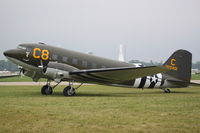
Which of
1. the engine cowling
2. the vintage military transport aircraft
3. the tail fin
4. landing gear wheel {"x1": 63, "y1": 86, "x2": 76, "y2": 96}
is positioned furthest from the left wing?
the tail fin

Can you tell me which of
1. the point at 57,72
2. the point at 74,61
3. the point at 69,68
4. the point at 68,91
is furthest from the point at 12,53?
the point at 68,91

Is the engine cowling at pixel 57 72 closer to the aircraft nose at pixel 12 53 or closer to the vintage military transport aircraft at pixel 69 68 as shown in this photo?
the vintage military transport aircraft at pixel 69 68

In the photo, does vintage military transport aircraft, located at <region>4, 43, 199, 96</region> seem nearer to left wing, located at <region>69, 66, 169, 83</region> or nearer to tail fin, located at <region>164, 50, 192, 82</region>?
left wing, located at <region>69, 66, 169, 83</region>

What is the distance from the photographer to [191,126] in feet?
24.0

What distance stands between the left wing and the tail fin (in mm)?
4964

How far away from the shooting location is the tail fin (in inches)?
888

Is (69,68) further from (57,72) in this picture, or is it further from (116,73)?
(116,73)

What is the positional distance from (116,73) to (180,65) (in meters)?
7.08

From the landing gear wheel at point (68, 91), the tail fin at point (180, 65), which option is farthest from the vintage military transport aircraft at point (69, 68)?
the tail fin at point (180, 65)

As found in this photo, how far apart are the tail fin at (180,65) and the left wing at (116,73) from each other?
16.3 feet

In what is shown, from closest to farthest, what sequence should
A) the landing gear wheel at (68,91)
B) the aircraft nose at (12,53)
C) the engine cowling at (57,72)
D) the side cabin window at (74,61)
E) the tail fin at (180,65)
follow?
the engine cowling at (57,72)
the landing gear wheel at (68,91)
the aircraft nose at (12,53)
the side cabin window at (74,61)
the tail fin at (180,65)

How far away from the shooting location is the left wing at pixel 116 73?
17411 mm

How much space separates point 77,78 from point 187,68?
9.98 m

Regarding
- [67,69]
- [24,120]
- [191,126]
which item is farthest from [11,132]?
[67,69]
